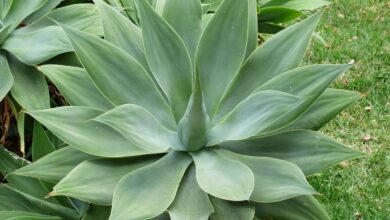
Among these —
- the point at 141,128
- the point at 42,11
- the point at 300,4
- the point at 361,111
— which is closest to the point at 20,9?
the point at 42,11

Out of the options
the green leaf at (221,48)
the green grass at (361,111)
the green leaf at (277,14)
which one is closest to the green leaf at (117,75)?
the green leaf at (221,48)

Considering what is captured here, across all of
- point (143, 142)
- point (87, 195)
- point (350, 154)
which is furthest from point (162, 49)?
point (350, 154)

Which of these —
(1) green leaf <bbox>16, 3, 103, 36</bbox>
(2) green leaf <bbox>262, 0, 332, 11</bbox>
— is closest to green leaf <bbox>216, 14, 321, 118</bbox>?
(1) green leaf <bbox>16, 3, 103, 36</bbox>

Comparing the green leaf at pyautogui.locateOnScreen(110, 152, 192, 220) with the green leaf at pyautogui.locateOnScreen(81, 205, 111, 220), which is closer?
the green leaf at pyautogui.locateOnScreen(110, 152, 192, 220)

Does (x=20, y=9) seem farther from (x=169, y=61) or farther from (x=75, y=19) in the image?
(x=169, y=61)

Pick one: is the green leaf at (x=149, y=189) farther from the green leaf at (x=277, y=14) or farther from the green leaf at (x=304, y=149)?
the green leaf at (x=277, y=14)

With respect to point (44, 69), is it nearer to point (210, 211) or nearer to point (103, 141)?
point (103, 141)

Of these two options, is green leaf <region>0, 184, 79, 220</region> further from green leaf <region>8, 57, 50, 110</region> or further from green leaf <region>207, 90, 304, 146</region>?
green leaf <region>207, 90, 304, 146</region>
